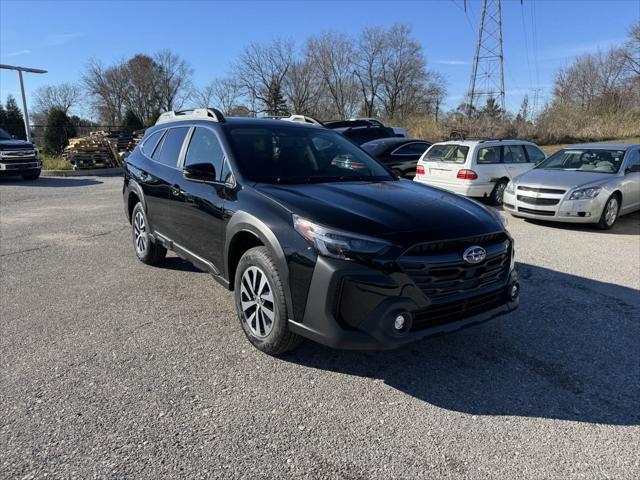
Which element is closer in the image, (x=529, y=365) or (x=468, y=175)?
(x=529, y=365)

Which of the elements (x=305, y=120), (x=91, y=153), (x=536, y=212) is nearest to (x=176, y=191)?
(x=305, y=120)

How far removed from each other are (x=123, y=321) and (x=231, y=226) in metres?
1.43

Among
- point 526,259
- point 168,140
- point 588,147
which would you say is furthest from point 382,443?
point 588,147

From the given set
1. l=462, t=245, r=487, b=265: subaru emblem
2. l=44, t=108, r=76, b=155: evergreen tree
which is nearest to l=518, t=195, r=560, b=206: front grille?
l=462, t=245, r=487, b=265: subaru emblem

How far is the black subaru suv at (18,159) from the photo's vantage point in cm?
1567

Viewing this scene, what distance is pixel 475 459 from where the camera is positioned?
7.97 feet

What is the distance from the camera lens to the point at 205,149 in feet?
14.1

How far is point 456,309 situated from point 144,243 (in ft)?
13.4

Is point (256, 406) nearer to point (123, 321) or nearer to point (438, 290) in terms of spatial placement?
point (438, 290)

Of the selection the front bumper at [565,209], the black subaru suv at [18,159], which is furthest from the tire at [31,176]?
the front bumper at [565,209]

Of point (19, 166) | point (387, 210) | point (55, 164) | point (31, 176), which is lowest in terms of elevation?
point (31, 176)

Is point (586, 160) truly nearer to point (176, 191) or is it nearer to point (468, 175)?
point (468, 175)

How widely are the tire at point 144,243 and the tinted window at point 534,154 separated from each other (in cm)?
924

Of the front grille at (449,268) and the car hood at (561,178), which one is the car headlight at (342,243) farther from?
the car hood at (561,178)
